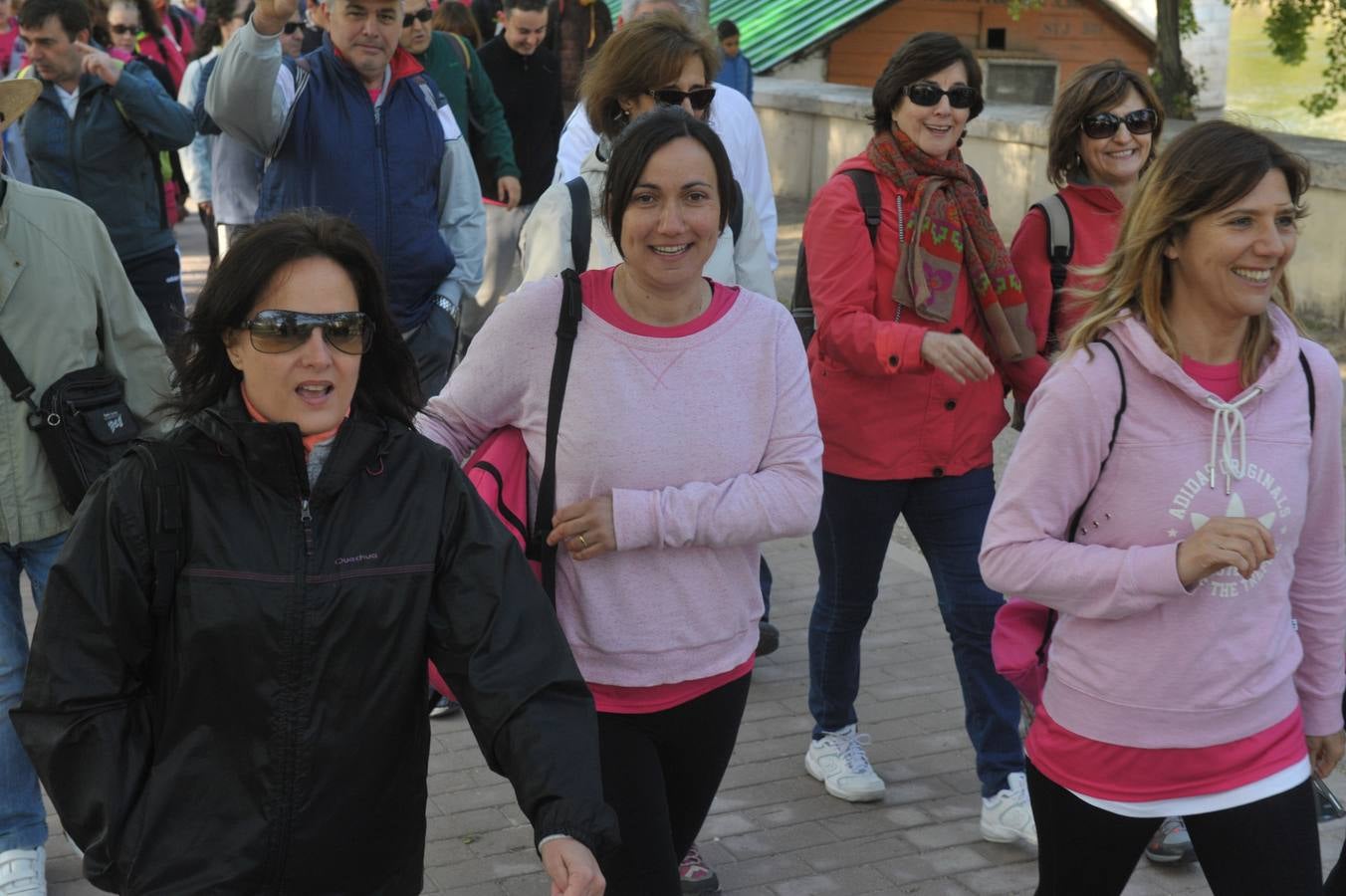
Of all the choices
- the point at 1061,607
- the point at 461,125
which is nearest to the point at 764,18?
the point at 461,125

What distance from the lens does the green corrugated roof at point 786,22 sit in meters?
24.0

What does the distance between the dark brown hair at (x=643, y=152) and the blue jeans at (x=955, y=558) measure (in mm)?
1327

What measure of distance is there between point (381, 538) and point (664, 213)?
1.06 metres

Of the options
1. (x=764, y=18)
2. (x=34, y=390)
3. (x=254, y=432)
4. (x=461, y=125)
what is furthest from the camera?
(x=764, y=18)

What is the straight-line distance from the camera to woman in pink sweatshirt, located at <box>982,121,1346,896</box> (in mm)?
3074

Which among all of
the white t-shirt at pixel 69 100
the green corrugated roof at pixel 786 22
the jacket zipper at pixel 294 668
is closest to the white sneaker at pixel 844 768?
the jacket zipper at pixel 294 668

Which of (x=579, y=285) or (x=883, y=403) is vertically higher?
(x=579, y=285)

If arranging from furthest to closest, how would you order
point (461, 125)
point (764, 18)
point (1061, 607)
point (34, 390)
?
point (764, 18) → point (461, 125) → point (34, 390) → point (1061, 607)

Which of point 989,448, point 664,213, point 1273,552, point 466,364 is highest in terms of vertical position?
point 664,213

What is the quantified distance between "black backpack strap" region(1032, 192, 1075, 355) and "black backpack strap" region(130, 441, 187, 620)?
9.00 ft

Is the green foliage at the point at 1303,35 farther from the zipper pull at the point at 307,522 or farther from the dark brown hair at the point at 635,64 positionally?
the zipper pull at the point at 307,522

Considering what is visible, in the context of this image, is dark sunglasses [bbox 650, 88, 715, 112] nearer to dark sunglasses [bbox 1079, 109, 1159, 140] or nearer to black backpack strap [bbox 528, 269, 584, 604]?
dark sunglasses [bbox 1079, 109, 1159, 140]

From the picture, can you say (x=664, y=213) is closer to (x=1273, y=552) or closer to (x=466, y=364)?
(x=466, y=364)

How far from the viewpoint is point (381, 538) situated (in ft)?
8.79
